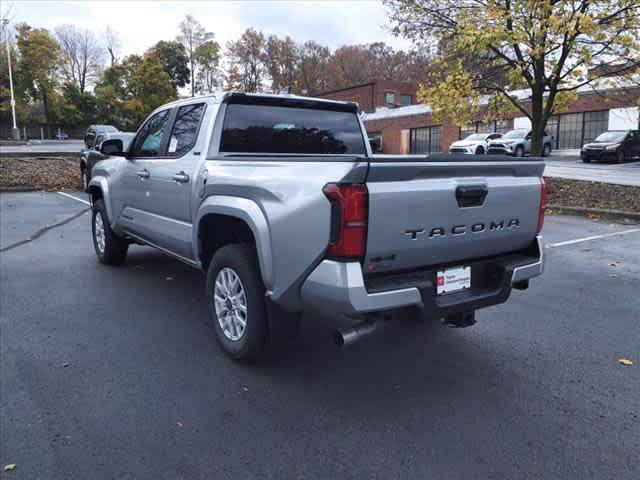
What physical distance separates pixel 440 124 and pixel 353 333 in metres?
25.9

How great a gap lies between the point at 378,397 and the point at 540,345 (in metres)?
1.71

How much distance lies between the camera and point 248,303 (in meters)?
3.84

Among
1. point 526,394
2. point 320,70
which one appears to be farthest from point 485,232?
point 320,70

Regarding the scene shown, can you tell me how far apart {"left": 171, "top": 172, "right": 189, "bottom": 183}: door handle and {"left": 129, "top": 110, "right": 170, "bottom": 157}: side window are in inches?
25.5

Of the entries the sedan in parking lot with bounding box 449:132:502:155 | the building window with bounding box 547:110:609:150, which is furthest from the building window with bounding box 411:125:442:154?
the sedan in parking lot with bounding box 449:132:502:155

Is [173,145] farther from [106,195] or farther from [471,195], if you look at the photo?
[471,195]

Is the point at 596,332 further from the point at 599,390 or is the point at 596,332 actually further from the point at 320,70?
the point at 320,70

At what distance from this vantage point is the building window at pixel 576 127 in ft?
112

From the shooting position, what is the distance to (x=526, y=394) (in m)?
3.62

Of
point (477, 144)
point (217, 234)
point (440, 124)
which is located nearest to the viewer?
point (217, 234)

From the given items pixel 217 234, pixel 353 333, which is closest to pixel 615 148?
pixel 217 234

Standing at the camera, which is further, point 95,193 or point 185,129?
point 95,193

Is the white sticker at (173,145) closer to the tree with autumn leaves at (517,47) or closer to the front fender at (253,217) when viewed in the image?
the front fender at (253,217)

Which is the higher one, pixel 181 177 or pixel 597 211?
pixel 181 177
